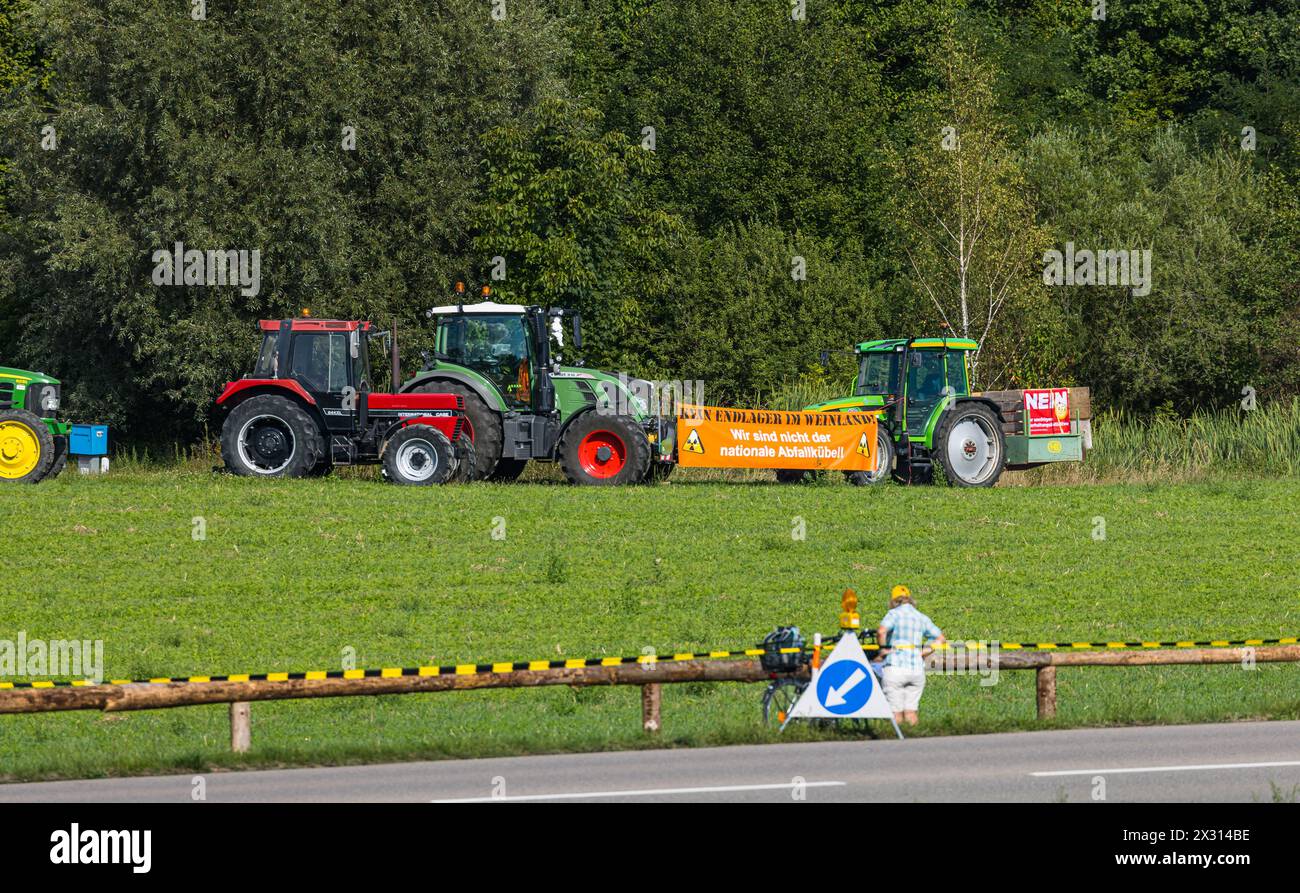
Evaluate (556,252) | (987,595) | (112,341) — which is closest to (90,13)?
(112,341)

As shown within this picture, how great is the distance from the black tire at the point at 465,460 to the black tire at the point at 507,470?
79.7 inches

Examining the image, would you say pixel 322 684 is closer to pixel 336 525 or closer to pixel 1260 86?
pixel 336 525

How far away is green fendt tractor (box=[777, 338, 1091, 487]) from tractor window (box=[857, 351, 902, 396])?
0.02 meters

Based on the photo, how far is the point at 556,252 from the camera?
40.8 m

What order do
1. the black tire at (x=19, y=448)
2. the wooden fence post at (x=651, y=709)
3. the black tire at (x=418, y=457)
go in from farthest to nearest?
1. the black tire at (x=19, y=448)
2. the black tire at (x=418, y=457)
3. the wooden fence post at (x=651, y=709)

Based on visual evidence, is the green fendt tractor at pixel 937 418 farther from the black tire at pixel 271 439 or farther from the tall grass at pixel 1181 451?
the black tire at pixel 271 439

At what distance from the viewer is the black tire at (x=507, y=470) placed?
32966mm

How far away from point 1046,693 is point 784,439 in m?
14.9

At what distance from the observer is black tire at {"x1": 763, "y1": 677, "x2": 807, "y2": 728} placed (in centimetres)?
1633

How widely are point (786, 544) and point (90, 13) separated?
23.3 m

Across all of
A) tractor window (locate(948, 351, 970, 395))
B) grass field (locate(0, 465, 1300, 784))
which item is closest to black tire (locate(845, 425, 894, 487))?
tractor window (locate(948, 351, 970, 395))

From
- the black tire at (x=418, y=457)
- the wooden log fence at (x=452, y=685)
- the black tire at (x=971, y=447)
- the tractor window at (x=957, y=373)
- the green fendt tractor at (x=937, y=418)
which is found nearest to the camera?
the wooden log fence at (x=452, y=685)

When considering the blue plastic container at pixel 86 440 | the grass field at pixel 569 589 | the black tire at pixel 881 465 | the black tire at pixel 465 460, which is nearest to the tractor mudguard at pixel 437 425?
the black tire at pixel 465 460

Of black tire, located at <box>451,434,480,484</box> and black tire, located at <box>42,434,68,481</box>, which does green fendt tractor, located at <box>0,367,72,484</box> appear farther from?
black tire, located at <box>451,434,480,484</box>
